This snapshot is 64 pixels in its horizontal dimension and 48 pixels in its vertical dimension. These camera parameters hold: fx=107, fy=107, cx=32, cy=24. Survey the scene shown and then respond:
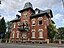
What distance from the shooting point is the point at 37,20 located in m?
31.7

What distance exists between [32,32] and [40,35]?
10.9ft

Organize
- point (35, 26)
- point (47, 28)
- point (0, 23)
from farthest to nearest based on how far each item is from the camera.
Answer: point (0, 23) → point (35, 26) → point (47, 28)

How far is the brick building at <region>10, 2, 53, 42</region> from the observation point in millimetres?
29969

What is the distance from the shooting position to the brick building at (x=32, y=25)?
98.3 ft

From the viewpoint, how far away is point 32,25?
3272 cm

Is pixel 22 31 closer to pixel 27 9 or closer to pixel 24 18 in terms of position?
pixel 24 18

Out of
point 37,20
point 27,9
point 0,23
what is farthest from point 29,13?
point 0,23

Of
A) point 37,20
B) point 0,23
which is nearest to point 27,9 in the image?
point 37,20

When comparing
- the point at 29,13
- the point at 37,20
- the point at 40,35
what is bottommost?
the point at 40,35

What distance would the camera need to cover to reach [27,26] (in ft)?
109

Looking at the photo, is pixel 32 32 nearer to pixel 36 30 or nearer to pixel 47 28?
pixel 36 30

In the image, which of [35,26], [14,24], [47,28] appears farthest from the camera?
[14,24]

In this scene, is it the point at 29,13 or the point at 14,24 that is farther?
the point at 14,24

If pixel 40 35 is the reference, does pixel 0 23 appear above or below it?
above
